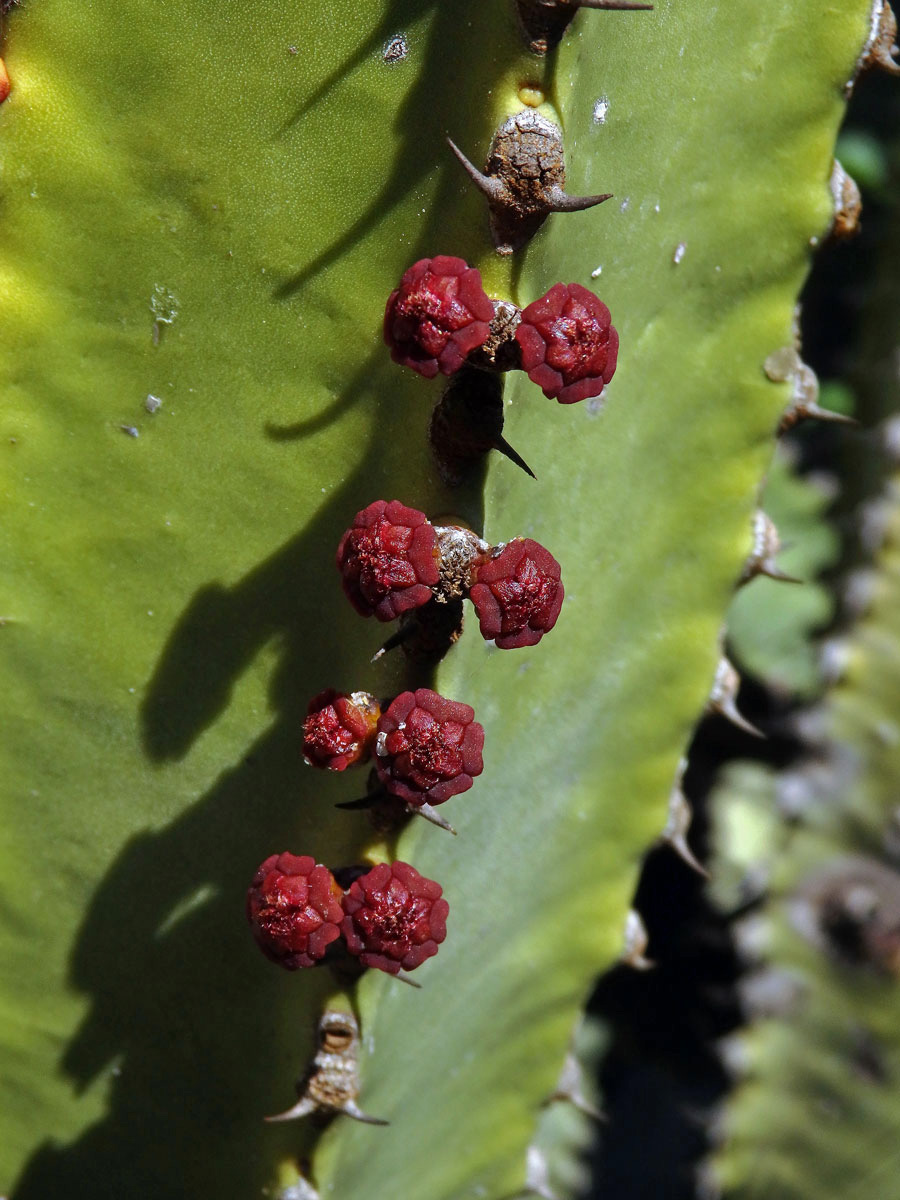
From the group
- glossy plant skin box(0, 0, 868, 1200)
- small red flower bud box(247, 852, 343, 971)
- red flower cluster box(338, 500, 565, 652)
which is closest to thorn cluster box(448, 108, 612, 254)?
glossy plant skin box(0, 0, 868, 1200)

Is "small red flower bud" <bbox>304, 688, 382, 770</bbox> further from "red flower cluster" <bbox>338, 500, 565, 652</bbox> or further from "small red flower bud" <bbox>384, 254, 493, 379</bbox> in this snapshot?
"small red flower bud" <bbox>384, 254, 493, 379</bbox>

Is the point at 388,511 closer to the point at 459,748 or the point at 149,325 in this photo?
the point at 459,748

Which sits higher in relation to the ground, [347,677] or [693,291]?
[693,291]

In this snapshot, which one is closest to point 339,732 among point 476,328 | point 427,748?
point 427,748

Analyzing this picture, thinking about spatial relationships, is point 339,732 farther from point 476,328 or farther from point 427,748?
point 476,328

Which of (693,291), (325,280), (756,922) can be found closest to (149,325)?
(325,280)
